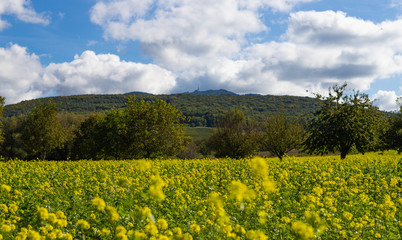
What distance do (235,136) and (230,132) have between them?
990 mm

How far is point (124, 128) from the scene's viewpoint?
1379 inches

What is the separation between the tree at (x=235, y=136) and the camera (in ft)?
153

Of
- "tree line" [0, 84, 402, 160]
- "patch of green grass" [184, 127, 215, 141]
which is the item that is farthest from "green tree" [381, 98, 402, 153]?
"patch of green grass" [184, 127, 215, 141]

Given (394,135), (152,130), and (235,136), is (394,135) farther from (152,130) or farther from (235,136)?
(152,130)

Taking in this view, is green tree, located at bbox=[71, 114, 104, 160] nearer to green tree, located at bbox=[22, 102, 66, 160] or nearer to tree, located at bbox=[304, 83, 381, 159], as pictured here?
green tree, located at bbox=[22, 102, 66, 160]

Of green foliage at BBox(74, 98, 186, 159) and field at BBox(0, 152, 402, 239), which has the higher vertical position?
green foliage at BBox(74, 98, 186, 159)

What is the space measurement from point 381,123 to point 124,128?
26.0 meters

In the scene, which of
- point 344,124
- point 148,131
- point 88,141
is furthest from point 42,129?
point 344,124

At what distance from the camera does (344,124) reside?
2594 centimetres

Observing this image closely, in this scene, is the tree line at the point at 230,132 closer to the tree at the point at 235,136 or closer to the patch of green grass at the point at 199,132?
the tree at the point at 235,136

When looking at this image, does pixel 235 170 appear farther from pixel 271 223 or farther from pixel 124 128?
pixel 124 128

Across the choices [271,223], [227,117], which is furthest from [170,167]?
[227,117]

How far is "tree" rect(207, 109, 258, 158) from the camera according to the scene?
153 ft

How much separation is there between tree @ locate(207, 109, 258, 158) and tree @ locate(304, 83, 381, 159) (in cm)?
1885
